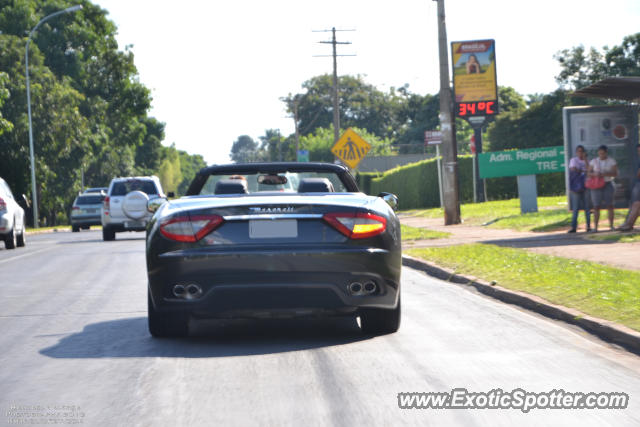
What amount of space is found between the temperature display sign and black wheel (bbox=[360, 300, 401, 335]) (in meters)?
28.8

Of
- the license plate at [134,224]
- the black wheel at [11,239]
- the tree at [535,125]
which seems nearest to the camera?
the black wheel at [11,239]

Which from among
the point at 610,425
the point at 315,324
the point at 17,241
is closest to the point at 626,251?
the point at 315,324

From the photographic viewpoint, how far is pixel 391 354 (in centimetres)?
707

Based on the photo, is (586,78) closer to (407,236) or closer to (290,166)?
(407,236)

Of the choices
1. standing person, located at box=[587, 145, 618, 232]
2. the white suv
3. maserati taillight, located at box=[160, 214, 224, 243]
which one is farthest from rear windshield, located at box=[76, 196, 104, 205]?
maserati taillight, located at box=[160, 214, 224, 243]

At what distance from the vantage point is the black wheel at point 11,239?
78.5 feet

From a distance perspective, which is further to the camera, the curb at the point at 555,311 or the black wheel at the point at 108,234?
the black wheel at the point at 108,234

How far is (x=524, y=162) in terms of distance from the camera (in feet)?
109

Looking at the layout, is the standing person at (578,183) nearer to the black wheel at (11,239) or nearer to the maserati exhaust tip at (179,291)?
the maserati exhaust tip at (179,291)

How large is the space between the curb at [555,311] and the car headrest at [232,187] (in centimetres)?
301

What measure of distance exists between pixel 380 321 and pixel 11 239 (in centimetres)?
1800

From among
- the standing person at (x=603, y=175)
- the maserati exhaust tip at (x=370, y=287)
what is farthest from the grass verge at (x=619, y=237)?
the maserati exhaust tip at (x=370, y=287)

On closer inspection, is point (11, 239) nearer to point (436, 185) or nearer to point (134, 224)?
point (134, 224)

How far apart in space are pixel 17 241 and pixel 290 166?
1812cm
